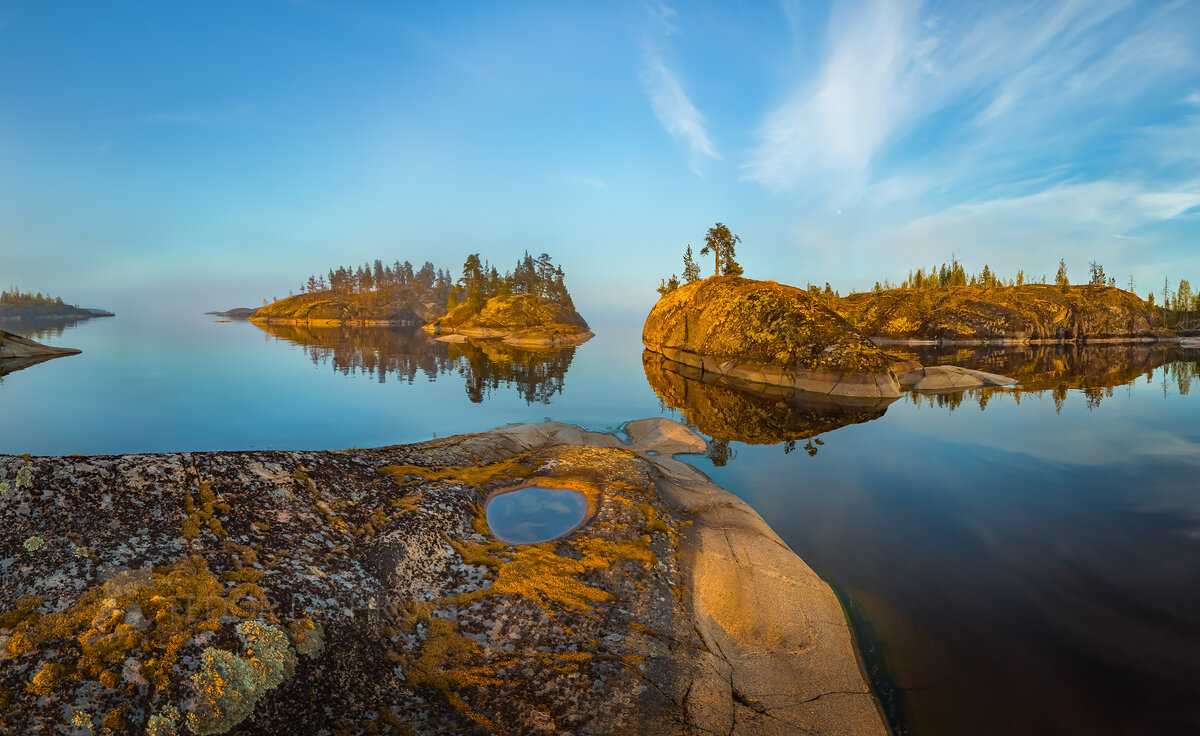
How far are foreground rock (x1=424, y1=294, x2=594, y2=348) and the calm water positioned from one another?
46.9m

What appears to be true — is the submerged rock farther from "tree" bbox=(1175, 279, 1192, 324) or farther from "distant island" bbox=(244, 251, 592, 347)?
"tree" bbox=(1175, 279, 1192, 324)

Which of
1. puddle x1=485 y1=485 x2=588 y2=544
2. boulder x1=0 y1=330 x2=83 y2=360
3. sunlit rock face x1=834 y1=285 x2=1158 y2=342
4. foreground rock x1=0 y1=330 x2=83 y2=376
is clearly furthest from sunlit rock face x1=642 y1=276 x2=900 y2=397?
boulder x1=0 y1=330 x2=83 y2=360

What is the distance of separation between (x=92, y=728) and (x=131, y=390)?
44.4 meters

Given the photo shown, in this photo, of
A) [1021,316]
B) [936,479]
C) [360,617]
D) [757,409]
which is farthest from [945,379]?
[1021,316]

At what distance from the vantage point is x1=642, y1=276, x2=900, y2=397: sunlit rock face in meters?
39.5

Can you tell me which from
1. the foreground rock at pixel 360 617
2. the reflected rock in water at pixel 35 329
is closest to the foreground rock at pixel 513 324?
the reflected rock in water at pixel 35 329

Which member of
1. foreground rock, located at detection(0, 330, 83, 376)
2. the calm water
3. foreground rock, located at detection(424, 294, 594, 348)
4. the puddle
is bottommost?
the calm water

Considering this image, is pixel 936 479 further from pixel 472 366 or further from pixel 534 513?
pixel 472 366

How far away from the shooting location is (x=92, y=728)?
4602 millimetres

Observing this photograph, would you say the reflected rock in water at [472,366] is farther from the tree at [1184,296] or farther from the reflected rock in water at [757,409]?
the tree at [1184,296]

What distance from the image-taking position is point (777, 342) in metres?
44.2

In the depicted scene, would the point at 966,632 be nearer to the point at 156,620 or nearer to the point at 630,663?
the point at 630,663

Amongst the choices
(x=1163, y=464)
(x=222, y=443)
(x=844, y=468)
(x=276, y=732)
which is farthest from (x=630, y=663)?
(x=1163, y=464)

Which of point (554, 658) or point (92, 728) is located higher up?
point (92, 728)
